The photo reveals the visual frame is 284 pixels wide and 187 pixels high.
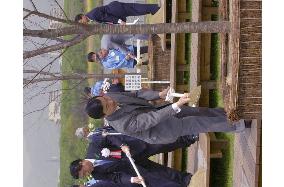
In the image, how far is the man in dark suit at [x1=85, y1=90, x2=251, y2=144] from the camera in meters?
3.32

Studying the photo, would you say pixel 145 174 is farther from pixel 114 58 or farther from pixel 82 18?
pixel 82 18

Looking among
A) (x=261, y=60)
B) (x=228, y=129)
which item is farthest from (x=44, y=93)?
(x=261, y=60)

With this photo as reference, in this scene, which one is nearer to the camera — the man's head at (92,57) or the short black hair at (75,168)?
the man's head at (92,57)

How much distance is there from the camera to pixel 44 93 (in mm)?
3738

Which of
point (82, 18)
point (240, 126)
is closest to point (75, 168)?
point (82, 18)

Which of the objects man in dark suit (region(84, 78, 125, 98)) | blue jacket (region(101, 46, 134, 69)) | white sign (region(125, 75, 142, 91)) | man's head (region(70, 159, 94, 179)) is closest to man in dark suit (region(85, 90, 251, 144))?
white sign (region(125, 75, 142, 91))

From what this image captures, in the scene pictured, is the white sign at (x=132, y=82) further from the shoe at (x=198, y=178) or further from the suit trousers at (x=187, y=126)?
the shoe at (x=198, y=178)

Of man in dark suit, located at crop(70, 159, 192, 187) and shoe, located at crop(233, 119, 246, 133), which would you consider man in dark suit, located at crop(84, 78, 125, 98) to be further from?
shoe, located at crop(233, 119, 246, 133)

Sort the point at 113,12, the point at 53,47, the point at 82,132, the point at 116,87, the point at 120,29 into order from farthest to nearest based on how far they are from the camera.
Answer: the point at 116,87 → the point at 82,132 → the point at 113,12 → the point at 53,47 → the point at 120,29

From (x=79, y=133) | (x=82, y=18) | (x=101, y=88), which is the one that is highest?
(x=82, y=18)

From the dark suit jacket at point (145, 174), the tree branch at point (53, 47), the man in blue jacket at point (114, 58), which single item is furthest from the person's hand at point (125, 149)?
the tree branch at point (53, 47)

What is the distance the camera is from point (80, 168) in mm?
4152

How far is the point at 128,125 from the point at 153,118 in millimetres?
176

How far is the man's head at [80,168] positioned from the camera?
4125mm
